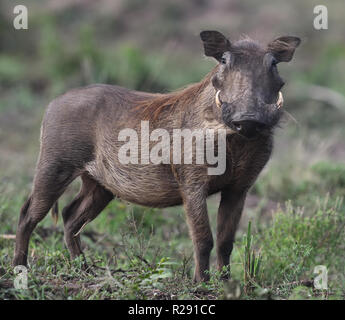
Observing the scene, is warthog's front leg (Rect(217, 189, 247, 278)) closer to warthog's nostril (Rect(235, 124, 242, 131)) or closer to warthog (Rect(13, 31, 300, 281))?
warthog (Rect(13, 31, 300, 281))

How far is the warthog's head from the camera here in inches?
141

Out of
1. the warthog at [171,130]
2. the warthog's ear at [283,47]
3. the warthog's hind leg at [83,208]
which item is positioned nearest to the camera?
the warthog at [171,130]

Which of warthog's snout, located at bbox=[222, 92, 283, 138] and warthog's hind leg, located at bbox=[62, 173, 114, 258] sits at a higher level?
warthog's snout, located at bbox=[222, 92, 283, 138]

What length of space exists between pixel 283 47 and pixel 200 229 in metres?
1.25

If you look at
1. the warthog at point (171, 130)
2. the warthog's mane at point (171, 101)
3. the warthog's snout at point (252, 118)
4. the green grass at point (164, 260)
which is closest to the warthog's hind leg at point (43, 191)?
the warthog at point (171, 130)

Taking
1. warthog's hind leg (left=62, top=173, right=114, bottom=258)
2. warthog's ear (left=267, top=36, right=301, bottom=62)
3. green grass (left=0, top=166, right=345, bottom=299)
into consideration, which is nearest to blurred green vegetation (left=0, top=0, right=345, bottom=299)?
green grass (left=0, top=166, right=345, bottom=299)

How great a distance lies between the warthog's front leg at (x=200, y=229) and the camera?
400cm

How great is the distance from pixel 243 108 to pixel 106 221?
247 cm

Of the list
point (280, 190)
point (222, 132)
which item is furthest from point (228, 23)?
point (222, 132)

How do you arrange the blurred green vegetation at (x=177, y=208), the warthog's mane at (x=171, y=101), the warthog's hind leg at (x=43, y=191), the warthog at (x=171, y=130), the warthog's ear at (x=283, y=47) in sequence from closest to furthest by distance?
the warthog at (x=171, y=130) < the blurred green vegetation at (x=177, y=208) < the warthog's ear at (x=283, y=47) < the warthog's mane at (x=171, y=101) < the warthog's hind leg at (x=43, y=191)

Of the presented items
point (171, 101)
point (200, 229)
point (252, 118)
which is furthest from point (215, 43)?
point (200, 229)

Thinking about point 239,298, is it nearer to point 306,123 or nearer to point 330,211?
point 330,211

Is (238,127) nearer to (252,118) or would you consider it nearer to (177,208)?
(252,118)

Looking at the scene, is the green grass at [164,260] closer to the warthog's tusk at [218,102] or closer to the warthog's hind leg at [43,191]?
the warthog's hind leg at [43,191]
